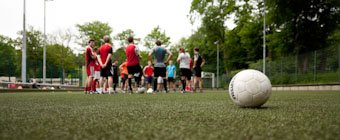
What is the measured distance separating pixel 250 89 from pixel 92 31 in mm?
49406

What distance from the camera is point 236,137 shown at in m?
2.21

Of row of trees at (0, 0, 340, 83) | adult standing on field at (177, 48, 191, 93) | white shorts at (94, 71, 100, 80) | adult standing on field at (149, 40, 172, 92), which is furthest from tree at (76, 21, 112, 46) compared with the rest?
white shorts at (94, 71, 100, 80)

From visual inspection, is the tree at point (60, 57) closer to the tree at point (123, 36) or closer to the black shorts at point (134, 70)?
the tree at point (123, 36)

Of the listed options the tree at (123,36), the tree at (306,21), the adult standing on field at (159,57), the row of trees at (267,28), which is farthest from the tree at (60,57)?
the adult standing on field at (159,57)

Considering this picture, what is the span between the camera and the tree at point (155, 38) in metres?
A: 50.7

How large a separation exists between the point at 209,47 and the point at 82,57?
20.6 metres

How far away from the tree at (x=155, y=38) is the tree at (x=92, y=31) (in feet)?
20.5

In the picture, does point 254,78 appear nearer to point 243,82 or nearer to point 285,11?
point 243,82

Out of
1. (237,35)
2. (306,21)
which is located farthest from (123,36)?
(306,21)

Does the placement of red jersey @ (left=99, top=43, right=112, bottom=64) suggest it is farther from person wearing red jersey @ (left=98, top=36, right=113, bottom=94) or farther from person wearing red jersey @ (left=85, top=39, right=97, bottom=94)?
person wearing red jersey @ (left=85, top=39, right=97, bottom=94)

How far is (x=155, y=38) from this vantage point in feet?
168

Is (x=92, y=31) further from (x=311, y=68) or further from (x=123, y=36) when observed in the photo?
(x=311, y=68)

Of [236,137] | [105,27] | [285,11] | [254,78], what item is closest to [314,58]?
[285,11]

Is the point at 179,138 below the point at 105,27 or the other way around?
below
